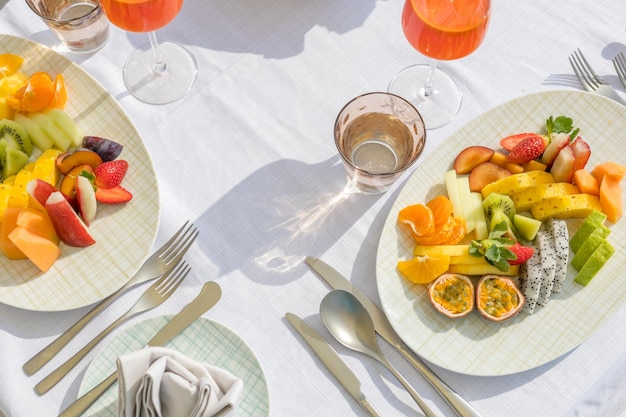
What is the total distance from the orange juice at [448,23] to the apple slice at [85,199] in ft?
2.21

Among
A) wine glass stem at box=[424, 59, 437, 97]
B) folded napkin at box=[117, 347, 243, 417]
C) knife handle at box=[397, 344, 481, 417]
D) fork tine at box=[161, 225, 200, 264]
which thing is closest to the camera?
folded napkin at box=[117, 347, 243, 417]

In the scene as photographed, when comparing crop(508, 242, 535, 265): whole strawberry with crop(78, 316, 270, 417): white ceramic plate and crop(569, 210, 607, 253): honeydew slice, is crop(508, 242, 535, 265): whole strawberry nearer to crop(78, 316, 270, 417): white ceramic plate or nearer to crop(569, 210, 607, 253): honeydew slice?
crop(569, 210, 607, 253): honeydew slice

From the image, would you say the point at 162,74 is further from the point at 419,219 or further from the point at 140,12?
the point at 419,219

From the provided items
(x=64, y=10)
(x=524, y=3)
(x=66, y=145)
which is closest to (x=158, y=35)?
(x=64, y=10)

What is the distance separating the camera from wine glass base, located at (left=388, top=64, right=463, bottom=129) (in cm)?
144

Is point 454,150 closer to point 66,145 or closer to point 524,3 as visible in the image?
point 524,3

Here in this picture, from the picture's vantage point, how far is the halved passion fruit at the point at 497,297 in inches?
47.8

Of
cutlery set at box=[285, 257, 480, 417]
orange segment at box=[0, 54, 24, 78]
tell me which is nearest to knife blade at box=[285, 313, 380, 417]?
cutlery set at box=[285, 257, 480, 417]

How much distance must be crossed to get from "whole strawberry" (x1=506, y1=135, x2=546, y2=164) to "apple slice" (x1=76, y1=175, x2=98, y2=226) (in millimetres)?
807

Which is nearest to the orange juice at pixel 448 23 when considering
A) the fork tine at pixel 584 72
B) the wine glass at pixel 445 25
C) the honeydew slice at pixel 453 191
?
the wine glass at pixel 445 25

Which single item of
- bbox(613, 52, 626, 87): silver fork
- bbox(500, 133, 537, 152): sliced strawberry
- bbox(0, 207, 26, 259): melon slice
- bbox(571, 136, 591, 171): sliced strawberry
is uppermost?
bbox(613, 52, 626, 87): silver fork

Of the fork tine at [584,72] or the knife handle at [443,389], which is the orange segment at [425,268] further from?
the fork tine at [584,72]

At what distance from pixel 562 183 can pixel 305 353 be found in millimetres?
590

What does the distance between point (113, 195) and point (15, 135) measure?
23 cm
